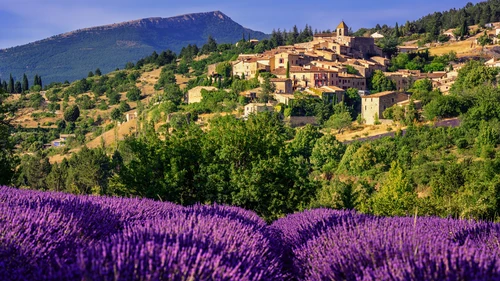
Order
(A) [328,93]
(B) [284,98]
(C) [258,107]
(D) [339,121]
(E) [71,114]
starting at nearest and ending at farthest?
1. (D) [339,121]
2. (C) [258,107]
3. (B) [284,98]
4. (A) [328,93]
5. (E) [71,114]

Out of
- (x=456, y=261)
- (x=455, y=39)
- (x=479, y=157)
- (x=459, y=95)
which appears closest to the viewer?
(x=456, y=261)

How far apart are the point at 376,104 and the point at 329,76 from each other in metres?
11.8

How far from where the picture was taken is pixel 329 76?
69.8m

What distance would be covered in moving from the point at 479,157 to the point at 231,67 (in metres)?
47.1

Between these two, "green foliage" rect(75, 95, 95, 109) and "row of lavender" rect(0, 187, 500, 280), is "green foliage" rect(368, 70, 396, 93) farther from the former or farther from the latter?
"row of lavender" rect(0, 187, 500, 280)

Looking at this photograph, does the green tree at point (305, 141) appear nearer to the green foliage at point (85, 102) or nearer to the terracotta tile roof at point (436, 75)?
the terracotta tile roof at point (436, 75)

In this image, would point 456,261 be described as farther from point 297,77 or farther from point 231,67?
point 231,67

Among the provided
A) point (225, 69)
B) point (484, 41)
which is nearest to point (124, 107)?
point (225, 69)

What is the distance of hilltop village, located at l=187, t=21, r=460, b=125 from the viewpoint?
61188mm

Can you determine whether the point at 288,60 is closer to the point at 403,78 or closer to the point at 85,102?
the point at 403,78

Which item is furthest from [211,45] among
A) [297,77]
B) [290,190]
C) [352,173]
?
[290,190]

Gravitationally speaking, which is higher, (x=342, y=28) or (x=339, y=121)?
(x=342, y=28)

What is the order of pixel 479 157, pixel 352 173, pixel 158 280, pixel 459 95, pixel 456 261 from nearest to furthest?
1. pixel 158 280
2. pixel 456 261
3. pixel 479 157
4. pixel 352 173
5. pixel 459 95

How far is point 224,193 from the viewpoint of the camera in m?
13.0
